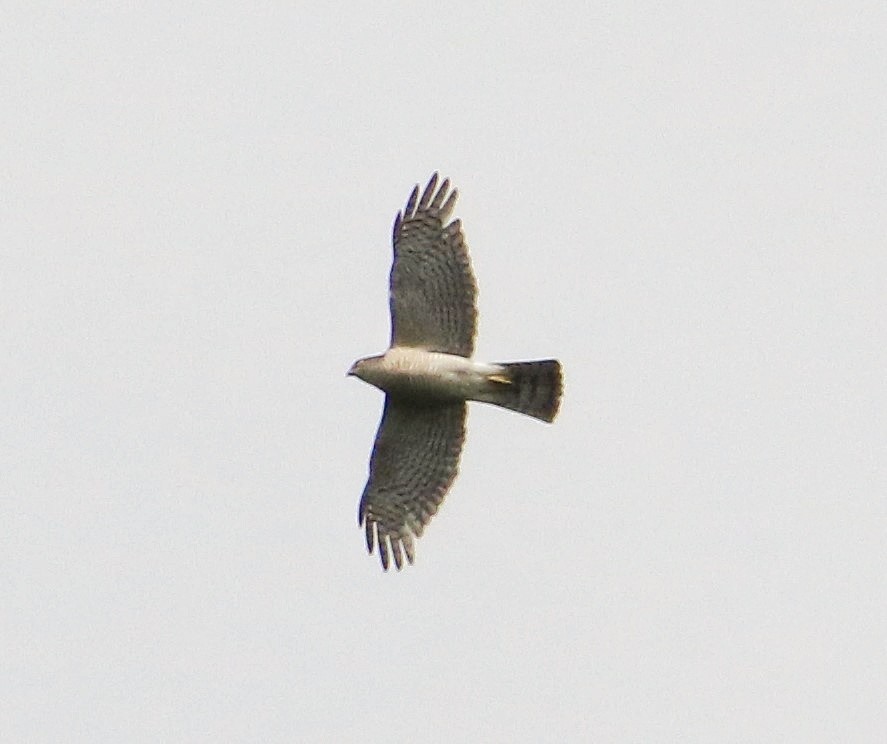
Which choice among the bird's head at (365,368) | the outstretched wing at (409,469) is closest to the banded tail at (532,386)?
the outstretched wing at (409,469)

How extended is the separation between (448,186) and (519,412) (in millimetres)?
1892

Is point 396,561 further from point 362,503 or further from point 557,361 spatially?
point 557,361

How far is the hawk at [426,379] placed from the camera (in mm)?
17250

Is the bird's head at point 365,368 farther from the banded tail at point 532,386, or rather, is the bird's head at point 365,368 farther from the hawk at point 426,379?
the banded tail at point 532,386

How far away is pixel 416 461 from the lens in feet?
58.3

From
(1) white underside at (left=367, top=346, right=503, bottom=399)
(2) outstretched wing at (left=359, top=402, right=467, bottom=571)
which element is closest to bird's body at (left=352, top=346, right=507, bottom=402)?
(1) white underside at (left=367, top=346, right=503, bottom=399)

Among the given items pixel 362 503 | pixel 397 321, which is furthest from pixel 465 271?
pixel 362 503

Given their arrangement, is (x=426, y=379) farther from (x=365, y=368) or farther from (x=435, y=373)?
(x=365, y=368)

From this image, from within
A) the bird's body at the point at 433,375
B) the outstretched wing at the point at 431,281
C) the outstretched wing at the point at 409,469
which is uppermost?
the outstretched wing at the point at 431,281

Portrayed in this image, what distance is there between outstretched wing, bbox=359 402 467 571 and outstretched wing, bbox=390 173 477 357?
0.61m

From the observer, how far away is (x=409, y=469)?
17.8 meters

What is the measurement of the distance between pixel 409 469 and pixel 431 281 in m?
1.57

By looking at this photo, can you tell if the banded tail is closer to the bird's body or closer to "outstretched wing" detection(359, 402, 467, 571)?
the bird's body

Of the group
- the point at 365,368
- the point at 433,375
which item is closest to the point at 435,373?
the point at 433,375
